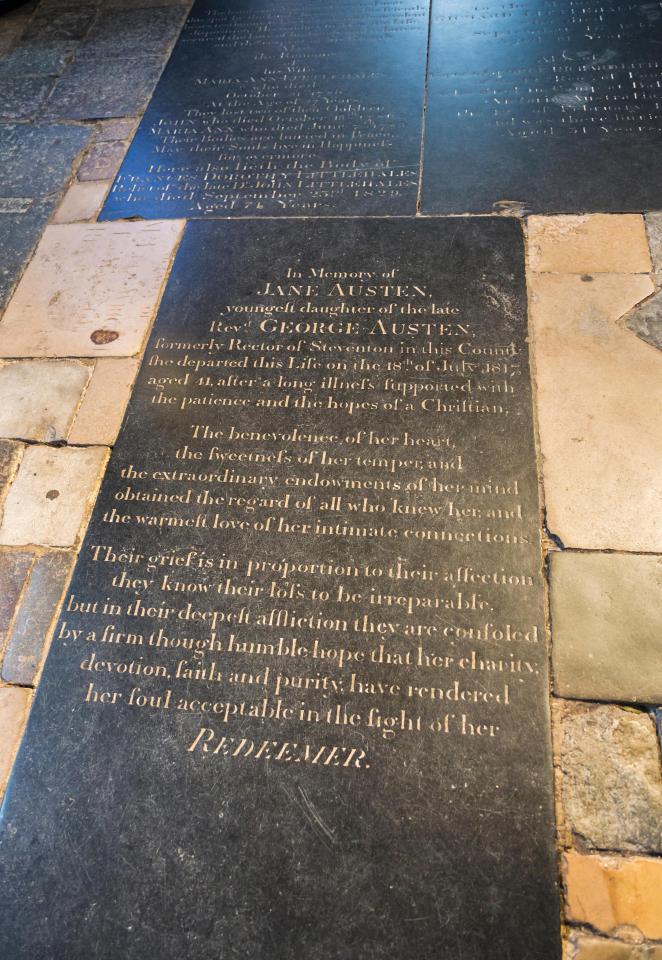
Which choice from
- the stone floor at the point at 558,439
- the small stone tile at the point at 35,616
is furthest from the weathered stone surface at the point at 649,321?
the small stone tile at the point at 35,616

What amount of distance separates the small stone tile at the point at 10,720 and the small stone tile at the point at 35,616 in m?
0.04

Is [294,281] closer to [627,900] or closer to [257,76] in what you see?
[257,76]

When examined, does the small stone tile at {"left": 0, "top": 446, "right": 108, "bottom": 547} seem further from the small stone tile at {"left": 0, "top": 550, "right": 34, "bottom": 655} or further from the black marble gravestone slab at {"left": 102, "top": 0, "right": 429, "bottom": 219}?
the black marble gravestone slab at {"left": 102, "top": 0, "right": 429, "bottom": 219}

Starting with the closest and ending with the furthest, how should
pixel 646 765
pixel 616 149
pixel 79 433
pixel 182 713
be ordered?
1. pixel 646 765
2. pixel 182 713
3. pixel 79 433
4. pixel 616 149

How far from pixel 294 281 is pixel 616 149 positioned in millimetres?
1980

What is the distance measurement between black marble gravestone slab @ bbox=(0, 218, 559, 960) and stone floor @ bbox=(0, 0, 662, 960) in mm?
109

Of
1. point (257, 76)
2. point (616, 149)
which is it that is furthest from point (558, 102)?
point (257, 76)

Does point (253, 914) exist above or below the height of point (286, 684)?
below

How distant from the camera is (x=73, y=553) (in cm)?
236

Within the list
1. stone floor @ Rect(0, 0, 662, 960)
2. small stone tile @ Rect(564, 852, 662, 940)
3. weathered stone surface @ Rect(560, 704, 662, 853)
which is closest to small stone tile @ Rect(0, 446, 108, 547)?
stone floor @ Rect(0, 0, 662, 960)

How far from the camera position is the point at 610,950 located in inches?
65.9

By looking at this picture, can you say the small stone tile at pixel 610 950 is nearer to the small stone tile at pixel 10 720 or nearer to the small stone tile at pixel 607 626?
the small stone tile at pixel 607 626

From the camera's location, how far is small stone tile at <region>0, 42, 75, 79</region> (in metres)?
4.31

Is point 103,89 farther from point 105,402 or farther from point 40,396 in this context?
point 105,402
